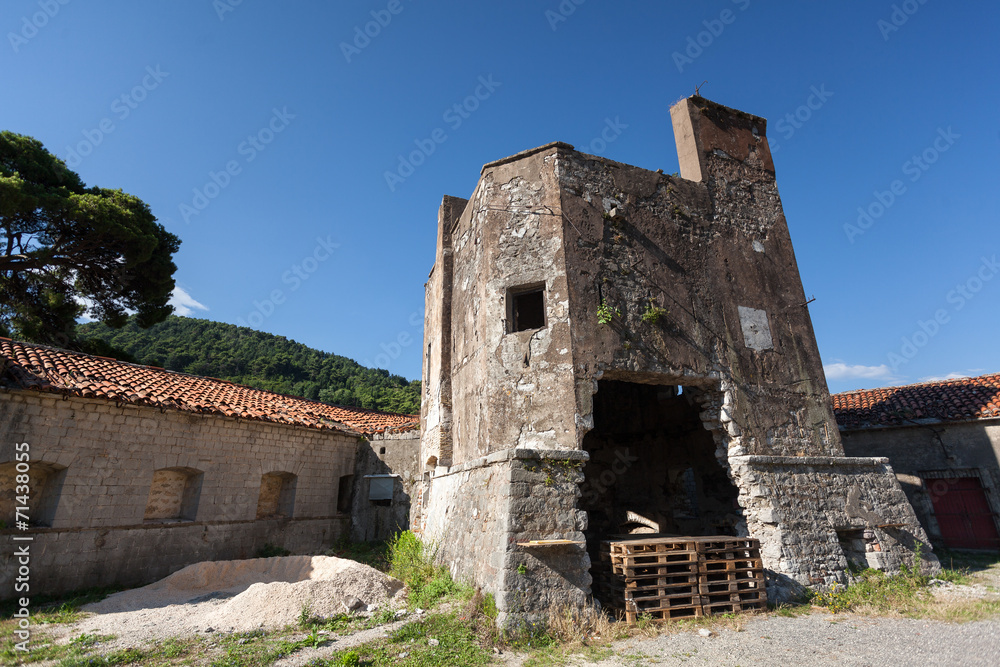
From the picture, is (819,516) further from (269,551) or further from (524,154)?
(269,551)

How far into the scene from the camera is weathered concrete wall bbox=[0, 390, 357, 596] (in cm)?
973

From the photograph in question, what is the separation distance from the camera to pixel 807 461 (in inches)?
363

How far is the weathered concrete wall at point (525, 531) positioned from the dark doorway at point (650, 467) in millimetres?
6323

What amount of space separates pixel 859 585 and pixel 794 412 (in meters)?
3.19

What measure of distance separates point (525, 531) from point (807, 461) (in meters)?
6.13

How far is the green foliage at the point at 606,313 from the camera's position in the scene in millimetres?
8680

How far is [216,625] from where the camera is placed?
23.4ft

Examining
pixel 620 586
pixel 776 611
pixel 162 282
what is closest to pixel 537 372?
pixel 620 586

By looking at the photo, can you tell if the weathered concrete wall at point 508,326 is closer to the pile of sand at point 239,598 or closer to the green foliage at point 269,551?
the pile of sand at point 239,598

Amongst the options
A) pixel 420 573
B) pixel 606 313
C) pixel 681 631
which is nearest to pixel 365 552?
pixel 420 573

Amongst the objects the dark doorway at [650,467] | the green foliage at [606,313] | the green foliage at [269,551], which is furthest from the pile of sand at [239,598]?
the dark doorway at [650,467]

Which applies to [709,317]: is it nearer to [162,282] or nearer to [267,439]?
[267,439]

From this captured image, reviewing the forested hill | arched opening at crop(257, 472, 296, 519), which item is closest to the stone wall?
arched opening at crop(257, 472, 296, 519)

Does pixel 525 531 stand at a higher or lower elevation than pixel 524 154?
lower
